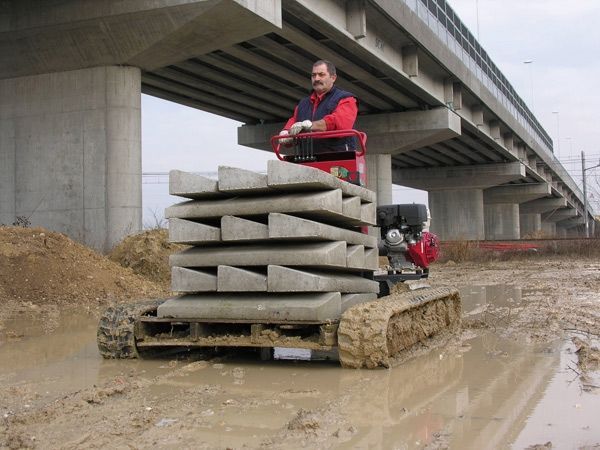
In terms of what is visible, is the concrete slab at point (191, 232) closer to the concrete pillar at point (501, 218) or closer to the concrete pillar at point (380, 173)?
the concrete pillar at point (380, 173)

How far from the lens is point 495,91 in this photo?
118ft

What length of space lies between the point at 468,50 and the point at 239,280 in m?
28.5

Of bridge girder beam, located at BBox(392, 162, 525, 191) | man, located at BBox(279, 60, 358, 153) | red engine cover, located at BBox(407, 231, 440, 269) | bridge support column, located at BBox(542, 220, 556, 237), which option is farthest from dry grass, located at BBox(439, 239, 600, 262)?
bridge support column, located at BBox(542, 220, 556, 237)

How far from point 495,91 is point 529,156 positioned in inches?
644

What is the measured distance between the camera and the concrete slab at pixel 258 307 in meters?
5.19

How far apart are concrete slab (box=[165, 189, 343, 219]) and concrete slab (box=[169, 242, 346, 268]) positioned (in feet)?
0.98

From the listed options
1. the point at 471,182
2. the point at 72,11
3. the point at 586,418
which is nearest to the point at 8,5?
the point at 72,11

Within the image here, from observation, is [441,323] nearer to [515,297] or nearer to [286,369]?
[286,369]

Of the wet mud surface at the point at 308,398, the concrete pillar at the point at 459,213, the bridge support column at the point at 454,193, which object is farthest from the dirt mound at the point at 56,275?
the concrete pillar at the point at 459,213

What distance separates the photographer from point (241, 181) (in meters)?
5.44

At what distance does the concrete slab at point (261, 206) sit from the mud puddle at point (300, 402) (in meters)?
1.28

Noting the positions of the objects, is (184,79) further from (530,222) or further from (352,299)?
(530,222)

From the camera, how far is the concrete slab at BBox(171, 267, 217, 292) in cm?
556

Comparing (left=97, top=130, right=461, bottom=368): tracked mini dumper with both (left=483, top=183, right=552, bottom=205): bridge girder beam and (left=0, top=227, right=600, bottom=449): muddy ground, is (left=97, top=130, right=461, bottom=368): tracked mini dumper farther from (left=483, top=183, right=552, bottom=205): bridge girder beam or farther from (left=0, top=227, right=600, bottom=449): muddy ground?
(left=483, top=183, right=552, bottom=205): bridge girder beam
